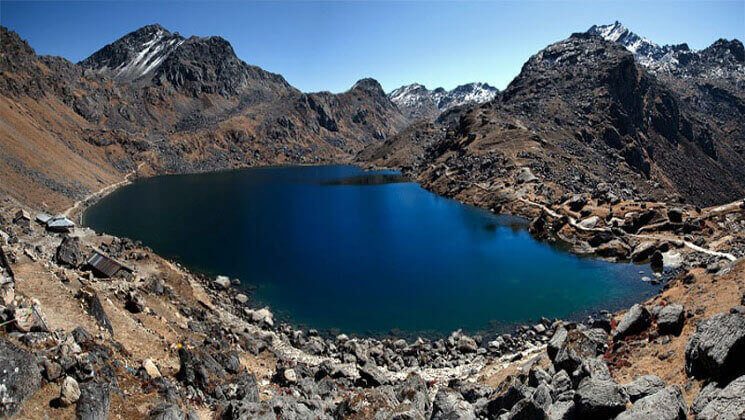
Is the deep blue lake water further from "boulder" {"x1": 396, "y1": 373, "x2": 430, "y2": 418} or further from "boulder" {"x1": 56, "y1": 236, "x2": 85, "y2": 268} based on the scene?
"boulder" {"x1": 56, "y1": 236, "x2": 85, "y2": 268}

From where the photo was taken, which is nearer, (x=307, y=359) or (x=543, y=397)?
(x=543, y=397)

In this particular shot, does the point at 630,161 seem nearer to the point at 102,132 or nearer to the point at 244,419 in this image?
the point at 244,419

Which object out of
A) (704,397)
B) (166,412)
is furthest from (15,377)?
(704,397)

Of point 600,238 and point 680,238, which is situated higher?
point 680,238

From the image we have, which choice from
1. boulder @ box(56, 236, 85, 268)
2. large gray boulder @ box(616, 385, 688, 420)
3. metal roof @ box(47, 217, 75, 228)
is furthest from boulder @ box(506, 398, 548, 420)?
metal roof @ box(47, 217, 75, 228)

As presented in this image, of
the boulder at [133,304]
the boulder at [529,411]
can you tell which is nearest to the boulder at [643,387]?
the boulder at [529,411]

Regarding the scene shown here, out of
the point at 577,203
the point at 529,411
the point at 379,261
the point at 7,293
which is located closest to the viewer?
the point at 529,411

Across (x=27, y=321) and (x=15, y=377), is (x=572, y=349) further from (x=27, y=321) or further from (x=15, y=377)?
(x=27, y=321)
